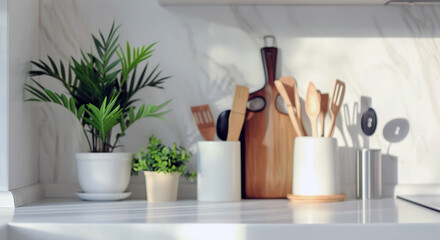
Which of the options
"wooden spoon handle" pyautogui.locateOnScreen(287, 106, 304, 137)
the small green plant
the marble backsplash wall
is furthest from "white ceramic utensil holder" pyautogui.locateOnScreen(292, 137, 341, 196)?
the small green plant

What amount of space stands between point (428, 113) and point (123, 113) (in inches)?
35.5

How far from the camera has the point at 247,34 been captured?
1.61 metres

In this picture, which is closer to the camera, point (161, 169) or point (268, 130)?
point (161, 169)

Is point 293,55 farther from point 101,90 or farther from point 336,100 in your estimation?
point 101,90

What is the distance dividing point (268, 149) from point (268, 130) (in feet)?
0.18

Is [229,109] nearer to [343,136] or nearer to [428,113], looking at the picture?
[343,136]

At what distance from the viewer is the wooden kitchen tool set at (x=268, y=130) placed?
153 centimetres

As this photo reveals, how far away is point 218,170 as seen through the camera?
1.43m

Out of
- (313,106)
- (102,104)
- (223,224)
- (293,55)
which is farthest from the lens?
(293,55)

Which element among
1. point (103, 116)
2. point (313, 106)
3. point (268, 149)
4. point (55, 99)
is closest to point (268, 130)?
point (268, 149)

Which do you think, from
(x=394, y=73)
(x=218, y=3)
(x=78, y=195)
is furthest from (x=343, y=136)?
(x=78, y=195)

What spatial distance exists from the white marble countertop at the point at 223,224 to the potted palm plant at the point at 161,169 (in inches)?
7.3

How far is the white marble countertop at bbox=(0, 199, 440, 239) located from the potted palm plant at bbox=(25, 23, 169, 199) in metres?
0.20

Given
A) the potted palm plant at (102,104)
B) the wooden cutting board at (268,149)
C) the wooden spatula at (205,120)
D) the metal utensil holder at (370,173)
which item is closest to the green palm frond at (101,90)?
the potted palm plant at (102,104)
